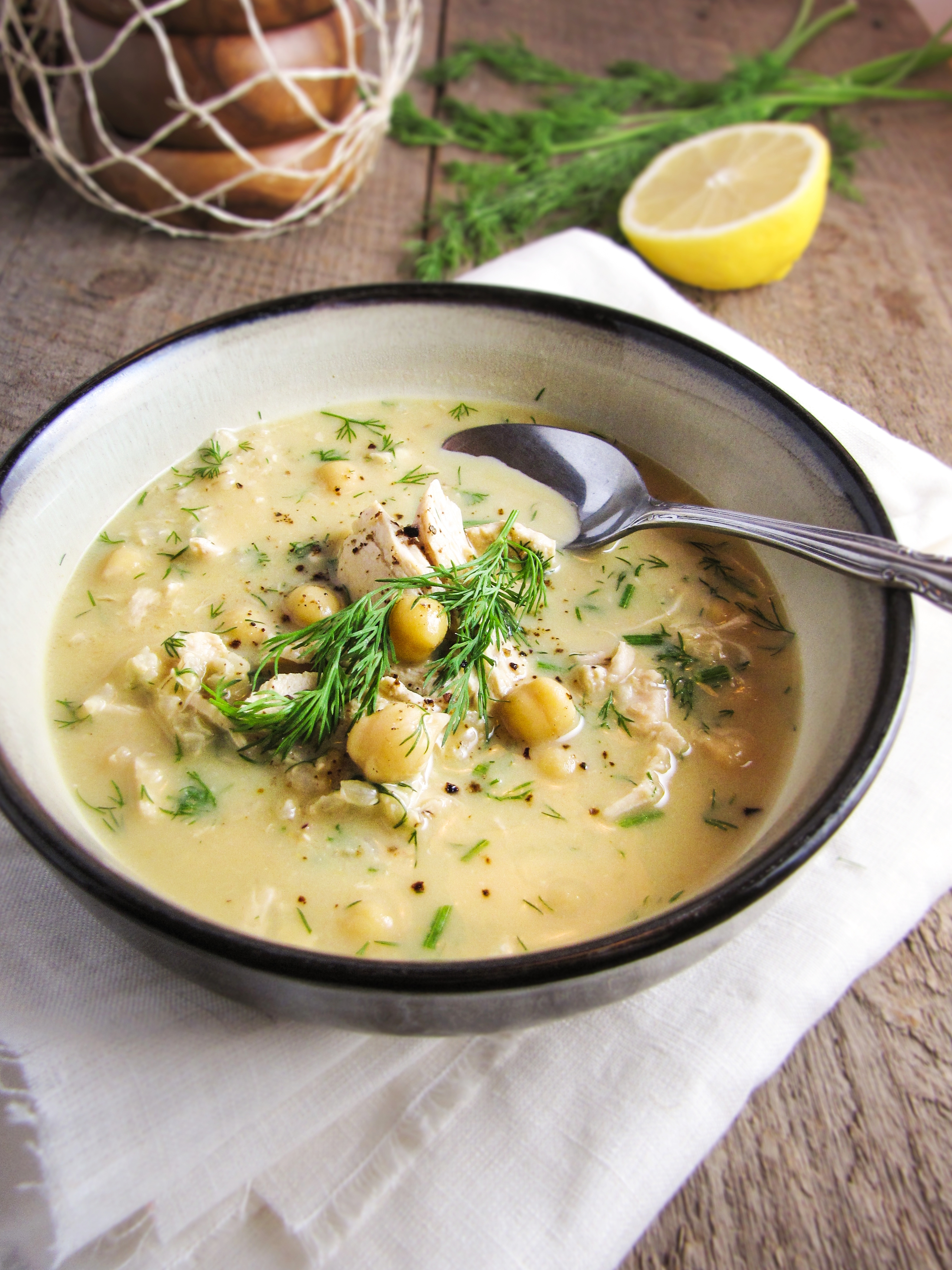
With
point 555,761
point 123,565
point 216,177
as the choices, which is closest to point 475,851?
point 555,761

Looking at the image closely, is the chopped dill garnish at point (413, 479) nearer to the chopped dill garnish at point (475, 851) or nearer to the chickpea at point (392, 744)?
the chickpea at point (392, 744)

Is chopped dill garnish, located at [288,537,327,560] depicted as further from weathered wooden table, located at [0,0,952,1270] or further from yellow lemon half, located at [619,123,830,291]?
yellow lemon half, located at [619,123,830,291]

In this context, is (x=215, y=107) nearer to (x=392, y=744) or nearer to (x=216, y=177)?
(x=216, y=177)

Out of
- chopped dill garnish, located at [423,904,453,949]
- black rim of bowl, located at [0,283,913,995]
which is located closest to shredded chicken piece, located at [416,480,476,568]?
chopped dill garnish, located at [423,904,453,949]

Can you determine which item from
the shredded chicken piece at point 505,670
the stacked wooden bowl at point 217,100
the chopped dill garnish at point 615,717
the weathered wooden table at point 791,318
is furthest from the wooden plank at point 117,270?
the chopped dill garnish at point 615,717

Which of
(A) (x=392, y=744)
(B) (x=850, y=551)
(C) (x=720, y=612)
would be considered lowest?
(A) (x=392, y=744)

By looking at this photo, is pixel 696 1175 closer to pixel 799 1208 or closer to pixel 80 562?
pixel 799 1208
